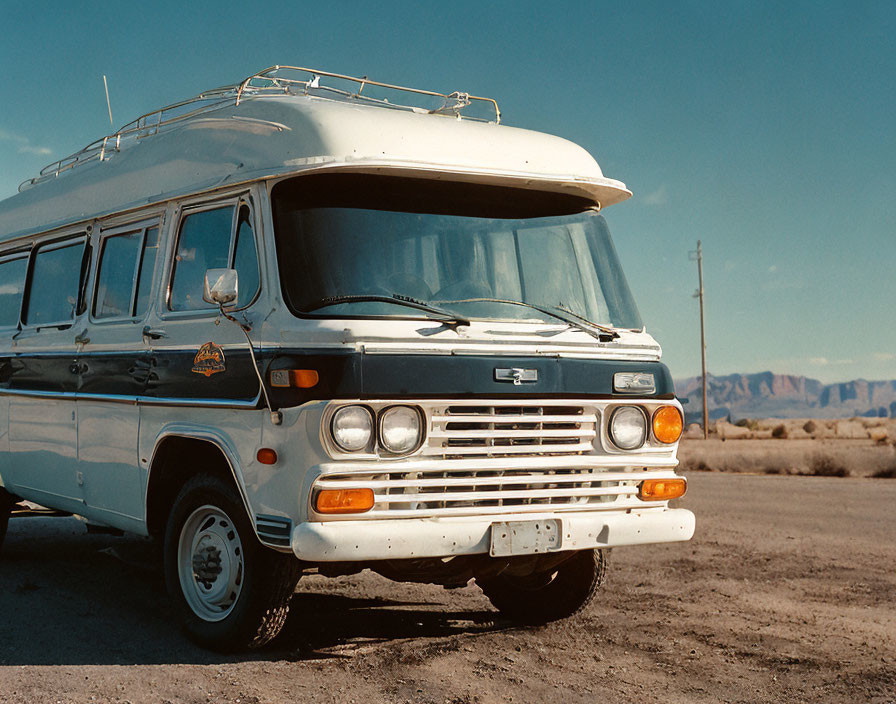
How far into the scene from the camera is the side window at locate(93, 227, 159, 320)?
638cm

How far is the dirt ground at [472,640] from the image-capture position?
16.9 feet

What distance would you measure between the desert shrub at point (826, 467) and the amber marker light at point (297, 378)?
809 inches

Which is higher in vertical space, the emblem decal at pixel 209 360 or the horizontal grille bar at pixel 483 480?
the emblem decal at pixel 209 360

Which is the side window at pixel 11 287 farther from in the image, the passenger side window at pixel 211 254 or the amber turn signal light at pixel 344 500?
the amber turn signal light at pixel 344 500

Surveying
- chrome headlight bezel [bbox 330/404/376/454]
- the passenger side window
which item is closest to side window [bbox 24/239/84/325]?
the passenger side window

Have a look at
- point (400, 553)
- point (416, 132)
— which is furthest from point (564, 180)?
point (400, 553)

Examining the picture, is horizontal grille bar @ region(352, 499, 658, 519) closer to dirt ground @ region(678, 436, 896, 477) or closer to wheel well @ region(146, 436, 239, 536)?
wheel well @ region(146, 436, 239, 536)

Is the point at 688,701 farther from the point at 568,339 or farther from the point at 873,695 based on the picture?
the point at 568,339

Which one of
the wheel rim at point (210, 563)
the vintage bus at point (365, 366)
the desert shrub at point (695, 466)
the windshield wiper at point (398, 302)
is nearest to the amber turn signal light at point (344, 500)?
the vintage bus at point (365, 366)

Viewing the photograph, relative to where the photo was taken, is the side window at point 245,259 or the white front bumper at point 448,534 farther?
the side window at point 245,259

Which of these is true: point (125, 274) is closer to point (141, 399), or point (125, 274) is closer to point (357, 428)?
point (141, 399)

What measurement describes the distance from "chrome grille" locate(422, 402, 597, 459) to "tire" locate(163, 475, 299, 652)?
1.04 metres

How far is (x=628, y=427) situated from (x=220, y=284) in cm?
236

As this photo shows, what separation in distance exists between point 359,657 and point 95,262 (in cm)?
323
